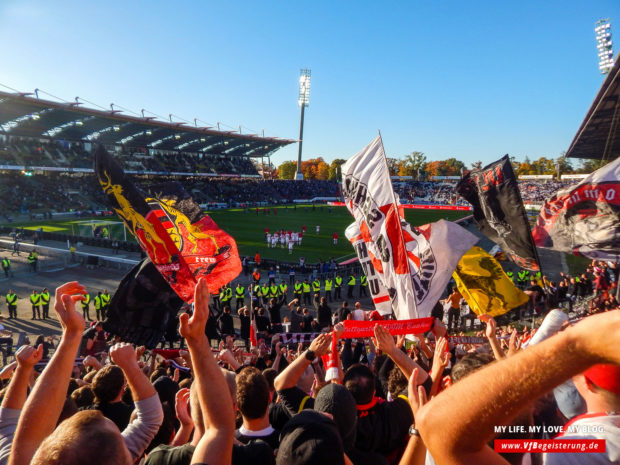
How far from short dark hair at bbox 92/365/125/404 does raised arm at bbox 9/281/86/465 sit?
3.91ft

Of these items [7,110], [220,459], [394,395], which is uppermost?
[7,110]

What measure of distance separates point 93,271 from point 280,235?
1215 centimetres

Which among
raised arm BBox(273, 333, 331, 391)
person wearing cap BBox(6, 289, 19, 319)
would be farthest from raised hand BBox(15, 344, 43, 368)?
person wearing cap BBox(6, 289, 19, 319)

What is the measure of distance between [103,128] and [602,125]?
57648 millimetres

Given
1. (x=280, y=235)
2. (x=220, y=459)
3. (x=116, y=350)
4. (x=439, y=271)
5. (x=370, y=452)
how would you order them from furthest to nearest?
1. (x=280, y=235)
2. (x=439, y=271)
3. (x=370, y=452)
4. (x=116, y=350)
5. (x=220, y=459)

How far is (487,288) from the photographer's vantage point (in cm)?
713

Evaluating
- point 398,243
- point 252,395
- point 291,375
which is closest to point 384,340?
point 291,375

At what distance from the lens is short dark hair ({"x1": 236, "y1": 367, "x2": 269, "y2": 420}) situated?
2320mm

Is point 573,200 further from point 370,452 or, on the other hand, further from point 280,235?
point 280,235

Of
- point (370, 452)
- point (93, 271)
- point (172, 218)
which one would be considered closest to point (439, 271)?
point (370, 452)

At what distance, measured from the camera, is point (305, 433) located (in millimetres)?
1723

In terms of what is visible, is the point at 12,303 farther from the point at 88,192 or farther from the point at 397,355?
the point at 88,192

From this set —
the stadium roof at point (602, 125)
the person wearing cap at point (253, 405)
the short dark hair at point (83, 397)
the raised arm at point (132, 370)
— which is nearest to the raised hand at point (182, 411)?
the raised arm at point (132, 370)

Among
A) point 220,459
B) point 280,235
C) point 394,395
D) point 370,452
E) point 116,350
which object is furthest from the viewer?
point 280,235
